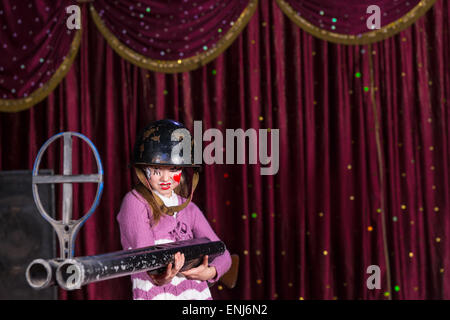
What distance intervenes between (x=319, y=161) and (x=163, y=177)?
119 centimetres

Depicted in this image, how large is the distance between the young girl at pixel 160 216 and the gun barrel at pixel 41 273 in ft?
1.25

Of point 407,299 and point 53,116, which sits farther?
point 53,116

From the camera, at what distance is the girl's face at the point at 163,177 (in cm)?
149

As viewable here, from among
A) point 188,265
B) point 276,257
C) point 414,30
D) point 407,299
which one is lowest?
point 407,299

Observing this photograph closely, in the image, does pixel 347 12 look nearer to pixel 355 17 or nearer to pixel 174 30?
pixel 355 17

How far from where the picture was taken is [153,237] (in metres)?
1.44

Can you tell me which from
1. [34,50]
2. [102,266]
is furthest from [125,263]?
[34,50]

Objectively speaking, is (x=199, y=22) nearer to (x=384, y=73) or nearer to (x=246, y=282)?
(x=384, y=73)

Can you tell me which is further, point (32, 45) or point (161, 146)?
point (32, 45)

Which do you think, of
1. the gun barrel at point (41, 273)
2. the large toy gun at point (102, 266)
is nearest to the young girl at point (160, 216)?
the large toy gun at point (102, 266)

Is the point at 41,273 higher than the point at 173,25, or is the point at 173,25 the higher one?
the point at 173,25

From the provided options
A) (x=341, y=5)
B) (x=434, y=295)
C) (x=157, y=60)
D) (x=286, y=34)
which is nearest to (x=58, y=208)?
(x=157, y=60)

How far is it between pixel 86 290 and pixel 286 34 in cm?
179

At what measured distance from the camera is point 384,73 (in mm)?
2441
